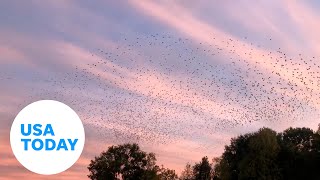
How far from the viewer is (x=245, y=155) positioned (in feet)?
363

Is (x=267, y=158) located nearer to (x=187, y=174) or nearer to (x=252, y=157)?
(x=252, y=157)

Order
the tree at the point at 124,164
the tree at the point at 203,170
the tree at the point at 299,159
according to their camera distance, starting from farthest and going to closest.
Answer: the tree at the point at 203,170, the tree at the point at 124,164, the tree at the point at 299,159

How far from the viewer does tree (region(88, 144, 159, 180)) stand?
126 metres

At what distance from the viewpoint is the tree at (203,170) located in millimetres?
145125

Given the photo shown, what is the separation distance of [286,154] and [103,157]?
45909 millimetres

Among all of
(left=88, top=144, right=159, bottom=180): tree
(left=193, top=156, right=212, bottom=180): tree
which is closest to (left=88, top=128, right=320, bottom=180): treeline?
(left=88, top=144, right=159, bottom=180): tree

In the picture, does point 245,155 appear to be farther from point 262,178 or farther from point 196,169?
point 196,169

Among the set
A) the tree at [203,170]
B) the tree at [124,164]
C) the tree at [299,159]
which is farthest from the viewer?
the tree at [203,170]

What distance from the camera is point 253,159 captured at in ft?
353

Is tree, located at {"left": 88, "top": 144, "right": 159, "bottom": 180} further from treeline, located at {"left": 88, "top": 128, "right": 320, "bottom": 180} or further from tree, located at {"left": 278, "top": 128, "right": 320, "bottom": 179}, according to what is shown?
tree, located at {"left": 278, "top": 128, "right": 320, "bottom": 179}

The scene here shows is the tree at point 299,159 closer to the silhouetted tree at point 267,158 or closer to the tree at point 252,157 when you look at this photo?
the silhouetted tree at point 267,158

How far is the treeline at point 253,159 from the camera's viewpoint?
107 meters

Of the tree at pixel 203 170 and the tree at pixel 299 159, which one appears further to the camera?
the tree at pixel 203 170

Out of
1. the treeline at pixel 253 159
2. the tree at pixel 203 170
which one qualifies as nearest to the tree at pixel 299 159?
the treeline at pixel 253 159
